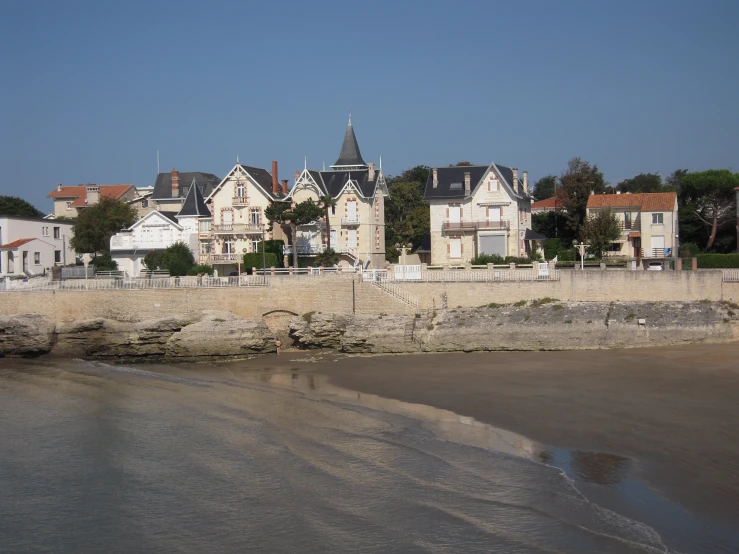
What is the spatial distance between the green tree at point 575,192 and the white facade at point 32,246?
112 ft

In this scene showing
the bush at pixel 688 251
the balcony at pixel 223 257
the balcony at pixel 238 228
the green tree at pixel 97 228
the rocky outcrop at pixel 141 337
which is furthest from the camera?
the green tree at pixel 97 228

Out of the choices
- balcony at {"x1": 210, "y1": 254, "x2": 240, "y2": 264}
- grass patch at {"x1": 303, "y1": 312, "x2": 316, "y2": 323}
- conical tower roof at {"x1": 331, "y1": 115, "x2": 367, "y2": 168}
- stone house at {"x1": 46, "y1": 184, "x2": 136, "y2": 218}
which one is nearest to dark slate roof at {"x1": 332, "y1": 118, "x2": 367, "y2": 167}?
conical tower roof at {"x1": 331, "y1": 115, "x2": 367, "y2": 168}

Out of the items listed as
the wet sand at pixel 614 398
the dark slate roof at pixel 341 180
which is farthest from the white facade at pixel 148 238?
the wet sand at pixel 614 398

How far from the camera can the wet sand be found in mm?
16578

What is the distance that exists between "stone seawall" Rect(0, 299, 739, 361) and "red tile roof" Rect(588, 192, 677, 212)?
18.4 m

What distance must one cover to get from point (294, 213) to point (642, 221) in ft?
71.2

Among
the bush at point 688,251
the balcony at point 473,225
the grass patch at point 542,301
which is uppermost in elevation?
the balcony at point 473,225

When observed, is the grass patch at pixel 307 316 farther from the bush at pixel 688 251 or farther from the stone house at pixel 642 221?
the stone house at pixel 642 221

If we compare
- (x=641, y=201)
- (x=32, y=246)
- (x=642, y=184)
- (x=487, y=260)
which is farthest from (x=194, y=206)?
(x=642, y=184)

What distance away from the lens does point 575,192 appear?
170 feet

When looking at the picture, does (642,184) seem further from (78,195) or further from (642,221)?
(78,195)

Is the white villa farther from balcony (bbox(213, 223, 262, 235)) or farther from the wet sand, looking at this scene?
the wet sand

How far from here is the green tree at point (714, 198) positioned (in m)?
53.0

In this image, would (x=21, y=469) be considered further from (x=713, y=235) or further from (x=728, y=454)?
(x=713, y=235)
